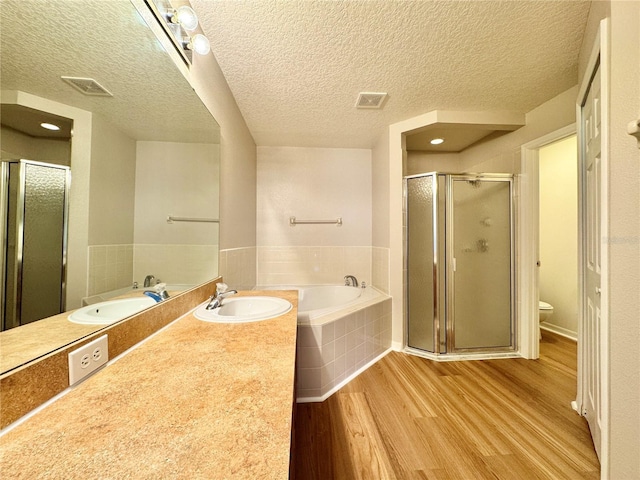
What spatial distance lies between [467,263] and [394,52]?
1.84 meters

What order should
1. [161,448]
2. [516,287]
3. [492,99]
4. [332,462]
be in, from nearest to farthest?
[161,448], [332,462], [492,99], [516,287]

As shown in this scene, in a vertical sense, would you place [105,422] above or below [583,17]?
below

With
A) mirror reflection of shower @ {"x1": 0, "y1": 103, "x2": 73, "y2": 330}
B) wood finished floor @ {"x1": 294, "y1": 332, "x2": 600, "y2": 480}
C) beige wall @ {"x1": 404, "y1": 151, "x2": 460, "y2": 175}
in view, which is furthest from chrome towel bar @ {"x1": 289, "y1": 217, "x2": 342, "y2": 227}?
mirror reflection of shower @ {"x1": 0, "y1": 103, "x2": 73, "y2": 330}

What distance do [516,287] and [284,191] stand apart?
260cm

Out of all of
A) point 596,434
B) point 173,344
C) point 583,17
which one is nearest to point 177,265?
point 173,344

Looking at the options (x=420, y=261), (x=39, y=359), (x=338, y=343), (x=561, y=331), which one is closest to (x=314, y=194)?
(x=420, y=261)

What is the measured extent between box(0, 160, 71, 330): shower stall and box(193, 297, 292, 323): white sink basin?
580mm

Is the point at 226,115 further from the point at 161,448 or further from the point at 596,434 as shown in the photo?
the point at 596,434

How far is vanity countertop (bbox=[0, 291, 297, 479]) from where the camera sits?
0.36 m

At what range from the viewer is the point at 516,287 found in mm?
2125

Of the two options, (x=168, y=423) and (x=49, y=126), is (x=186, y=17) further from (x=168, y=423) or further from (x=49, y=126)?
(x=168, y=423)

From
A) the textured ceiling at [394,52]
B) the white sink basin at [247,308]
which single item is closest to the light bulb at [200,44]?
the textured ceiling at [394,52]

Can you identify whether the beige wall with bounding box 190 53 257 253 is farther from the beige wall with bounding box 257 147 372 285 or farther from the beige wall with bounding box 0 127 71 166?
the beige wall with bounding box 0 127 71 166

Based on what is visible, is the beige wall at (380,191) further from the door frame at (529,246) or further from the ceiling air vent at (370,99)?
the door frame at (529,246)
